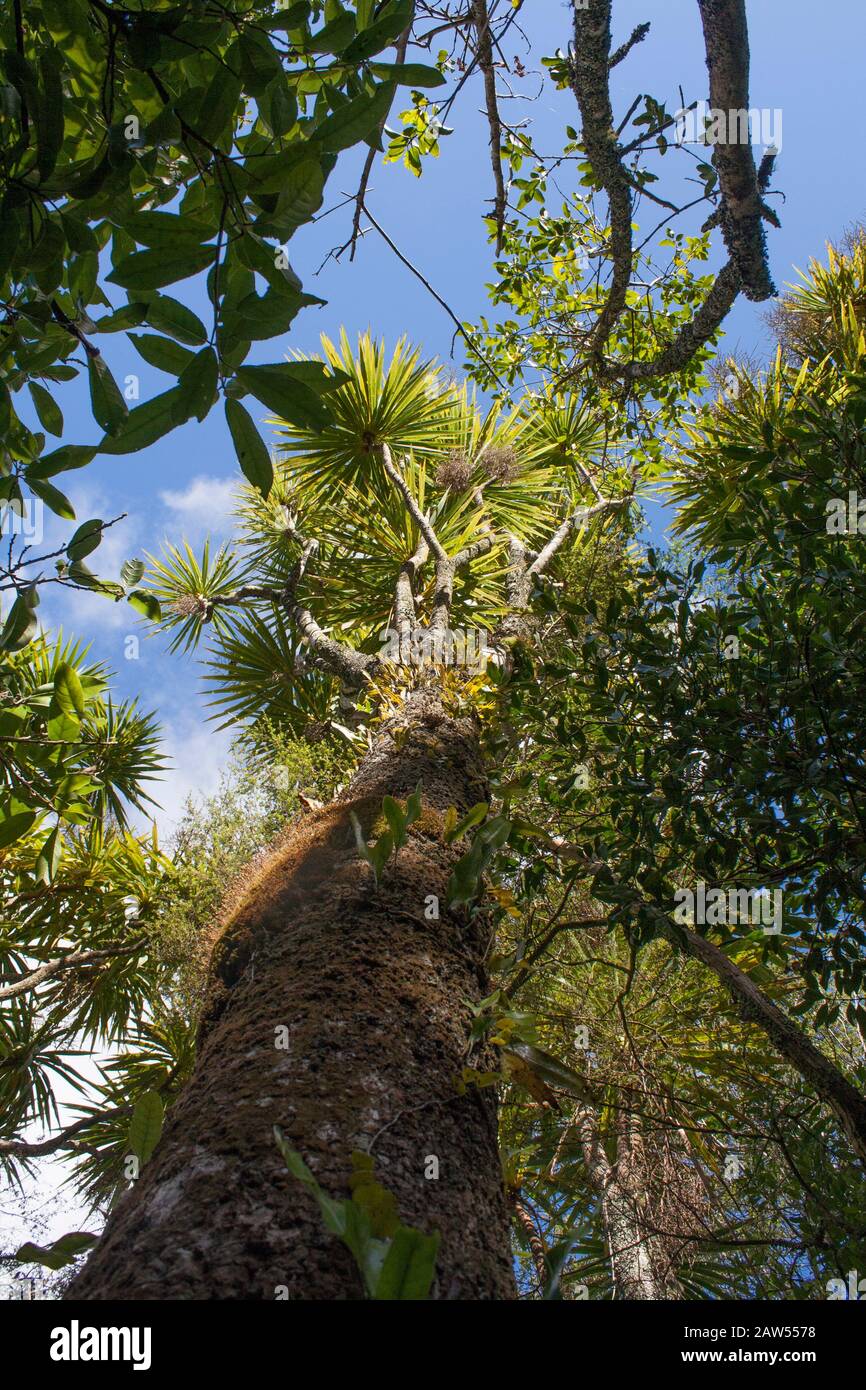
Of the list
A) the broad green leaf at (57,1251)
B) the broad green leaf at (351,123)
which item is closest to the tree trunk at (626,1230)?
the broad green leaf at (57,1251)

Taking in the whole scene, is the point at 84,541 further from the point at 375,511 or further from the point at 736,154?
the point at 375,511

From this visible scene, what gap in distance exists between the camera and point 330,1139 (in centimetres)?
107

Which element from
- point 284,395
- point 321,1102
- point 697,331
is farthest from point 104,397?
point 697,331

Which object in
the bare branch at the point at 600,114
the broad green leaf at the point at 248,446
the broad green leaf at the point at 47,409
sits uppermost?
the bare branch at the point at 600,114

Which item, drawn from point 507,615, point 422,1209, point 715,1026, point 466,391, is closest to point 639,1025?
point 715,1026

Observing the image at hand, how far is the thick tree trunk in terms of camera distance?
0.90 meters

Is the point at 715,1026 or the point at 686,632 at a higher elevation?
the point at 686,632

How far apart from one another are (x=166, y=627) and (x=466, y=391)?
3.45 metres

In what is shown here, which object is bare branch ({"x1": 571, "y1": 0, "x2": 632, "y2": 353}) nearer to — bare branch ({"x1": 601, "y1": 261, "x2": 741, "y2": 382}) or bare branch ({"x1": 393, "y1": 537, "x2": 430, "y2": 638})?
bare branch ({"x1": 601, "y1": 261, "x2": 741, "y2": 382})

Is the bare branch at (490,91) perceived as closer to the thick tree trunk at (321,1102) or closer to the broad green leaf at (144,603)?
the broad green leaf at (144,603)

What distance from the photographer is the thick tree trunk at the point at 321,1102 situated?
2.95 feet

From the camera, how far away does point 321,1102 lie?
114 cm

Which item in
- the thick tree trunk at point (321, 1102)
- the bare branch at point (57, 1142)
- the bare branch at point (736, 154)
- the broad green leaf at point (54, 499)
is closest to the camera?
the thick tree trunk at point (321, 1102)
